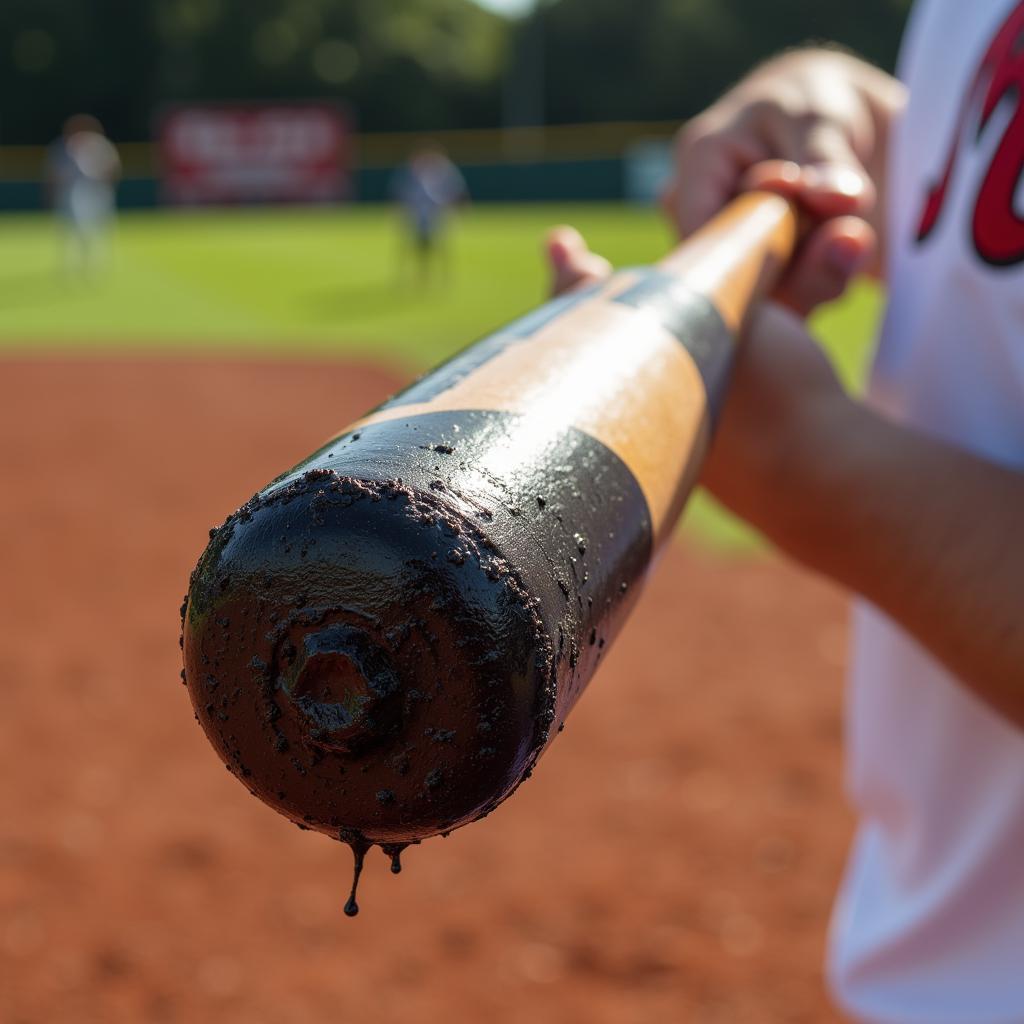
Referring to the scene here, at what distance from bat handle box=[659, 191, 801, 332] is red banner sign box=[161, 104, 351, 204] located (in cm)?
3804

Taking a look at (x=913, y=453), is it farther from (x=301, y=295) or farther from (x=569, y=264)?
(x=301, y=295)

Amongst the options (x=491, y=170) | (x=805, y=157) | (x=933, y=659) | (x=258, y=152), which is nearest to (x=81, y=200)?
(x=491, y=170)

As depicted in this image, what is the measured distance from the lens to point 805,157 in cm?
149

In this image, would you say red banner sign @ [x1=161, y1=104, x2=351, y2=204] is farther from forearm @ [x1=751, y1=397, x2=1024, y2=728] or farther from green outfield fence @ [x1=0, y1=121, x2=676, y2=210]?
forearm @ [x1=751, y1=397, x2=1024, y2=728]

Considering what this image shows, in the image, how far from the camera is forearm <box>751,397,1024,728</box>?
105 cm

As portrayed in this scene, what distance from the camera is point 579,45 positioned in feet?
160

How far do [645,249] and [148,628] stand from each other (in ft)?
51.2

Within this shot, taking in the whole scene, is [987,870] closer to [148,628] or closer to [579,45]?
[148,628]

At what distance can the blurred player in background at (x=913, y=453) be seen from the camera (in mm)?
1112

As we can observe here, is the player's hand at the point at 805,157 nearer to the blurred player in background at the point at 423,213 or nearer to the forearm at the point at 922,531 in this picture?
the forearm at the point at 922,531

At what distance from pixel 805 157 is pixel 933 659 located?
25.2 inches

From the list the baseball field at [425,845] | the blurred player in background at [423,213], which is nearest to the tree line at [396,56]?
the blurred player in background at [423,213]

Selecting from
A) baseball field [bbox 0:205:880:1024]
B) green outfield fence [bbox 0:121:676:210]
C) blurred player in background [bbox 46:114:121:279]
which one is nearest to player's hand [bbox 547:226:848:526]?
baseball field [bbox 0:205:880:1024]

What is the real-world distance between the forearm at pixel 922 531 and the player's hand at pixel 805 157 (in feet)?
0.97
